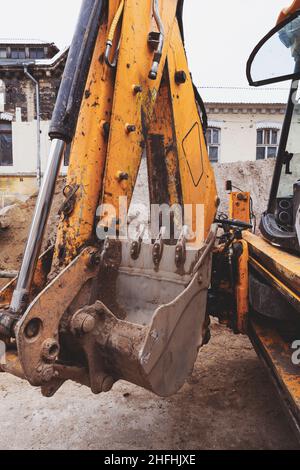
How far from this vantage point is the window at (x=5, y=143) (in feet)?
54.2

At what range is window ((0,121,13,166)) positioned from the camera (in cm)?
1653

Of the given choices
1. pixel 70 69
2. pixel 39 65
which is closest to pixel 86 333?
pixel 70 69

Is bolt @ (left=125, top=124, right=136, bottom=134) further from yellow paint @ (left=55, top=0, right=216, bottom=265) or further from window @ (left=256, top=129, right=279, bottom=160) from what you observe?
window @ (left=256, top=129, right=279, bottom=160)

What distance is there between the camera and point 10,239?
810 cm

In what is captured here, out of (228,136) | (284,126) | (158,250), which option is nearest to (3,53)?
(228,136)

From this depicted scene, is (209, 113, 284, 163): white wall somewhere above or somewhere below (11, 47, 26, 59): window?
below

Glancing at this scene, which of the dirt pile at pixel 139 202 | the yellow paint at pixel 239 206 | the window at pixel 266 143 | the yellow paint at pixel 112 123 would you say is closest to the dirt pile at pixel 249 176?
the dirt pile at pixel 139 202

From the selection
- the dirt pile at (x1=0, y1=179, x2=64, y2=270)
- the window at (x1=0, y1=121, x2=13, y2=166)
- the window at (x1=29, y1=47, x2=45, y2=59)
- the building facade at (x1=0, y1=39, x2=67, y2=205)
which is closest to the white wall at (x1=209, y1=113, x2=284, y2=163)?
the building facade at (x1=0, y1=39, x2=67, y2=205)

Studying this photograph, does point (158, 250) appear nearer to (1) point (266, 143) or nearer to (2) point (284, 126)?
(2) point (284, 126)

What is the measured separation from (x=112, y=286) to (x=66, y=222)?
384mm

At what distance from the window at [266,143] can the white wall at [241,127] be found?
0.25 metres

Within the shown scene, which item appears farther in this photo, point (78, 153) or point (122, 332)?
point (78, 153)

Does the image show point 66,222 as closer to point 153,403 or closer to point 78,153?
point 78,153

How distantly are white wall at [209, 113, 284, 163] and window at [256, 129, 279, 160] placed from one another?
0.25 metres
